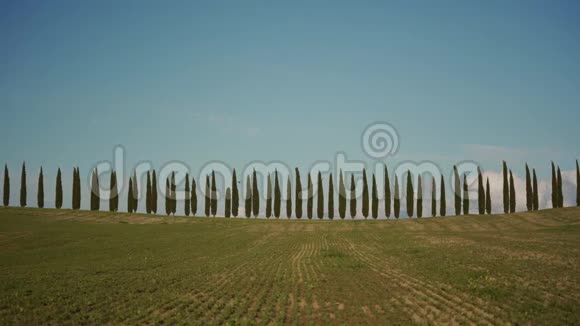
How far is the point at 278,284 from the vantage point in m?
23.5

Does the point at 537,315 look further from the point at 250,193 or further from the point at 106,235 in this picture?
the point at 250,193

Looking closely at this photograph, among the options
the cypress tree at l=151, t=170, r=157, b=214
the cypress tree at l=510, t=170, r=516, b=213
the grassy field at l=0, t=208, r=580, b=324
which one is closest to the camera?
the grassy field at l=0, t=208, r=580, b=324

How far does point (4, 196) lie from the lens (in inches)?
3666

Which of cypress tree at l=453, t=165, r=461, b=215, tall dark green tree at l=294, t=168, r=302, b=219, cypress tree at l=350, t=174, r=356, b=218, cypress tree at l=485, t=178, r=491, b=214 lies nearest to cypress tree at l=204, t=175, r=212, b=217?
tall dark green tree at l=294, t=168, r=302, b=219

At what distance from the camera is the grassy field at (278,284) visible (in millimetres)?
16312

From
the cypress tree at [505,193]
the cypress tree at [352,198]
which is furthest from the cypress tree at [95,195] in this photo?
the cypress tree at [505,193]

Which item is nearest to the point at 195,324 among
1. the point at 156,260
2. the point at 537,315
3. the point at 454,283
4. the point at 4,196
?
the point at 537,315

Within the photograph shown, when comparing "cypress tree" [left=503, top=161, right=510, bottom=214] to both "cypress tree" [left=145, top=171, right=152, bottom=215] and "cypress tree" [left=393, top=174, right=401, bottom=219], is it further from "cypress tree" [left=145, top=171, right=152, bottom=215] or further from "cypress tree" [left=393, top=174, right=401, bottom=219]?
"cypress tree" [left=145, top=171, right=152, bottom=215]

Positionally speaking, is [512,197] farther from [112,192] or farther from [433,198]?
[112,192]

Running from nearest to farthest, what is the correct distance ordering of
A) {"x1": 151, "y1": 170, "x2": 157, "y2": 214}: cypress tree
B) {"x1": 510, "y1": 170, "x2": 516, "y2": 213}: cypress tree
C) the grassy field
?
the grassy field
{"x1": 510, "y1": 170, "x2": 516, "y2": 213}: cypress tree
{"x1": 151, "y1": 170, "x2": 157, "y2": 214}: cypress tree

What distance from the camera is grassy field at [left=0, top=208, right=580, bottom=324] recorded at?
16.3 m

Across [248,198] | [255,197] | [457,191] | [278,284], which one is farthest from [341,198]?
[278,284]

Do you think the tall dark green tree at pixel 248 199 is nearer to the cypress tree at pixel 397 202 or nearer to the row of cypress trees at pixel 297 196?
the row of cypress trees at pixel 297 196

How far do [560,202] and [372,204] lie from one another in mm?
35928
